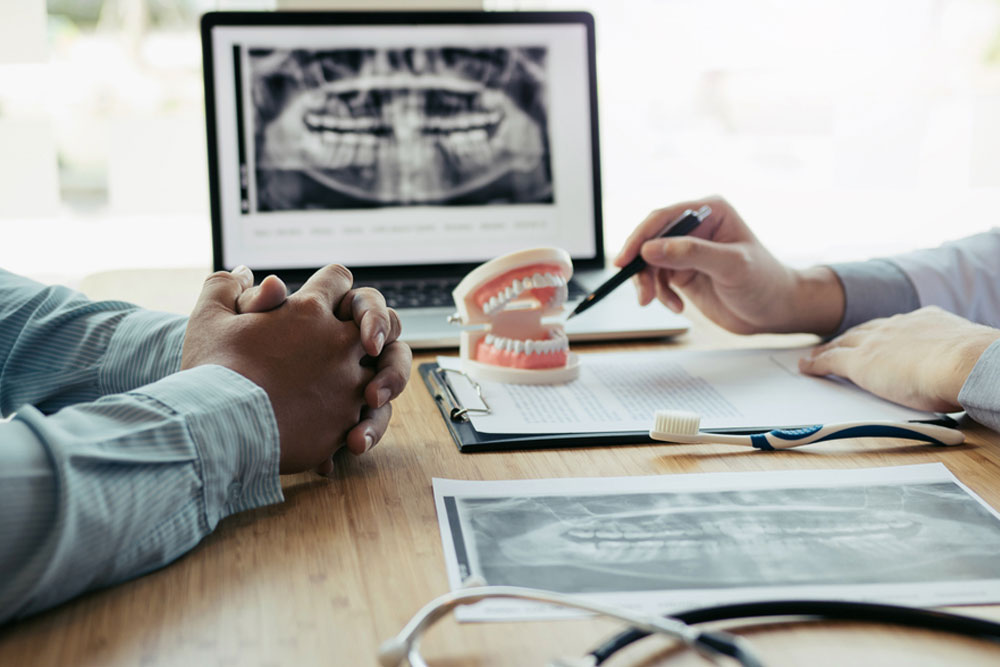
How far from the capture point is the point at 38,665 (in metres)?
0.48

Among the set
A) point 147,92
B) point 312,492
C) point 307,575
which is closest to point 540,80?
point 312,492

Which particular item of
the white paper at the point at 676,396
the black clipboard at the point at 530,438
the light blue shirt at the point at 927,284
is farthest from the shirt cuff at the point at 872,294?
the black clipboard at the point at 530,438

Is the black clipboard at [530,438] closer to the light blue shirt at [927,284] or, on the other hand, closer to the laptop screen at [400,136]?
the light blue shirt at [927,284]

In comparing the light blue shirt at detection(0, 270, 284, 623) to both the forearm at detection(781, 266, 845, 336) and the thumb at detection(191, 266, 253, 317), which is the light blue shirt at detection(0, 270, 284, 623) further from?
the forearm at detection(781, 266, 845, 336)

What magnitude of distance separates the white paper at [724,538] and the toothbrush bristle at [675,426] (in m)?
0.07

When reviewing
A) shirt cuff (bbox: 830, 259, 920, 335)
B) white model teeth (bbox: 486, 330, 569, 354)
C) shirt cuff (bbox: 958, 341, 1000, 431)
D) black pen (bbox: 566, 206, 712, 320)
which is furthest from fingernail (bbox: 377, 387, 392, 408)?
shirt cuff (bbox: 830, 259, 920, 335)

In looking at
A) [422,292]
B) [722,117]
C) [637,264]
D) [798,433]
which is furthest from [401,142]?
[722,117]

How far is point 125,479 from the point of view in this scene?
591 mm

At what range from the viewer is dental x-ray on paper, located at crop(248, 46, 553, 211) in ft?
4.50

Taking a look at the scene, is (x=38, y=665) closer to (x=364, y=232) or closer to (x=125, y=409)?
(x=125, y=409)

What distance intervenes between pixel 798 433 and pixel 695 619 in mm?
318

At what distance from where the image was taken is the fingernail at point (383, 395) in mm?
767

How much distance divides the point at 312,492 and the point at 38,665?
0.25 meters

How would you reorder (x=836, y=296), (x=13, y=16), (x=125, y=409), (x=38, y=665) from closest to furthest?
(x=38, y=665) < (x=125, y=409) < (x=836, y=296) < (x=13, y=16)
